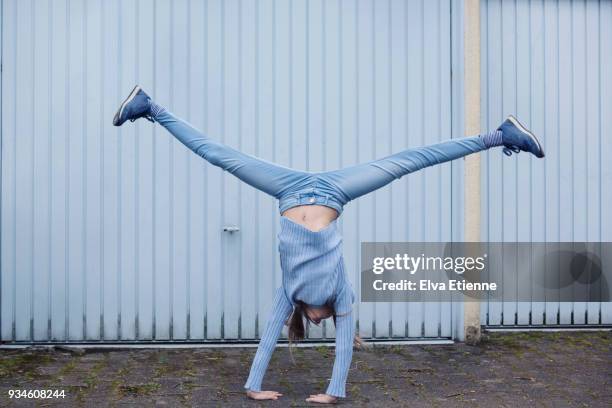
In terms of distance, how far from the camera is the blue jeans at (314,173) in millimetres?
4629

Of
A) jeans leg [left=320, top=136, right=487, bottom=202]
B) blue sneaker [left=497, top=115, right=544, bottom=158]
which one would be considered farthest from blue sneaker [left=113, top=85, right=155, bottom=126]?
blue sneaker [left=497, top=115, right=544, bottom=158]

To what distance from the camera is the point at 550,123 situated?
6.91 metres

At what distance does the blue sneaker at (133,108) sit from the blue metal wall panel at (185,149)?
1593 mm

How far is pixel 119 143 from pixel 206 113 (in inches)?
32.3

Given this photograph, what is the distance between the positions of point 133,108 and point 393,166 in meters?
1.77

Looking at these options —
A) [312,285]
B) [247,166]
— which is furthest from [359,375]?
[247,166]

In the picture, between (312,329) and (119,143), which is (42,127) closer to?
(119,143)

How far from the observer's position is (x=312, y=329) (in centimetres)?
648

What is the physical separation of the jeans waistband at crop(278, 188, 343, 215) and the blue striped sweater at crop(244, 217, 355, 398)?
11 cm

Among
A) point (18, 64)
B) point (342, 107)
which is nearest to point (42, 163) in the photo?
point (18, 64)

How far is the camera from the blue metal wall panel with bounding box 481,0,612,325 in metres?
6.84

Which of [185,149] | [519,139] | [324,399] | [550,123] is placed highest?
[550,123]

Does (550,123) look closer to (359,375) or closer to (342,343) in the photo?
(359,375)

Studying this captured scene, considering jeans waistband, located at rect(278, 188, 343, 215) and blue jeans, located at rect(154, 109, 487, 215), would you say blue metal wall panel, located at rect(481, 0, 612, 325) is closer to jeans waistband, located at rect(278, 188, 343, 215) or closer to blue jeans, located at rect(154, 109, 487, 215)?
blue jeans, located at rect(154, 109, 487, 215)
